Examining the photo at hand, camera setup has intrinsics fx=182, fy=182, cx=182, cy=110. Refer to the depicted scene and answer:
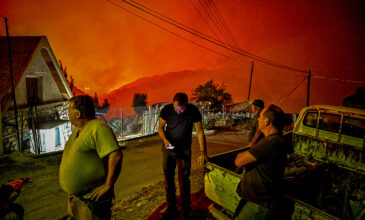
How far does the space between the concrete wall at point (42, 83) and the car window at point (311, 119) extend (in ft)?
38.8

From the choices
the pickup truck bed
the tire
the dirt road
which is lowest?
the dirt road

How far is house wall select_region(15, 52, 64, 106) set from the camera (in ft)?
Answer: 29.5

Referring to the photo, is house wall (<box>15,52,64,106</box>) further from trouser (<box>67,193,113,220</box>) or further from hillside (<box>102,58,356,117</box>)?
hillside (<box>102,58,356,117</box>)

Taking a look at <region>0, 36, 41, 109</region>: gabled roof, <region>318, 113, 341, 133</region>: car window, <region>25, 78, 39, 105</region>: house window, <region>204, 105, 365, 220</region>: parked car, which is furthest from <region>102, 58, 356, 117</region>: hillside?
<region>204, 105, 365, 220</region>: parked car

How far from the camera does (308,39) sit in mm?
49562

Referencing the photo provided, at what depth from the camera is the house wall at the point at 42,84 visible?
29.5ft

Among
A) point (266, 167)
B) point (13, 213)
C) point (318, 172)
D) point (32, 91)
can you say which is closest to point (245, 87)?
point (32, 91)

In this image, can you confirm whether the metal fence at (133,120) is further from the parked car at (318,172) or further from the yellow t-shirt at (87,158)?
the yellow t-shirt at (87,158)

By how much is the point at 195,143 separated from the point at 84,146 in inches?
298

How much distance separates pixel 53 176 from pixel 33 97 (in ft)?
21.3

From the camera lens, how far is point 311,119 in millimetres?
5125

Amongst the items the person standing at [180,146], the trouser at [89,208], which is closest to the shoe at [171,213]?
the person standing at [180,146]

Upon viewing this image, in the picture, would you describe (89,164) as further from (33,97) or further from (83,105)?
(33,97)

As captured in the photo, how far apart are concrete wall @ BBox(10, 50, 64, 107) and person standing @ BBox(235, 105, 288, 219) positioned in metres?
10.9
